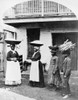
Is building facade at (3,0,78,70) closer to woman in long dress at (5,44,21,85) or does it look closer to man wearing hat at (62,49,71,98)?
woman in long dress at (5,44,21,85)

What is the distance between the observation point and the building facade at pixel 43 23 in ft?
34.9

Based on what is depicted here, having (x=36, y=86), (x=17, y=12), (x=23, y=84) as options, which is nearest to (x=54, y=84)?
(x=36, y=86)

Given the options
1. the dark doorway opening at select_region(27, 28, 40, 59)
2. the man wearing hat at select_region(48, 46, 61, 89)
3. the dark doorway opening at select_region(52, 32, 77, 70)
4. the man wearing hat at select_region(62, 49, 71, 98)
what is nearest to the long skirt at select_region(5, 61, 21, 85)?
the man wearing hat at select_region(48, 46, 61, 89)

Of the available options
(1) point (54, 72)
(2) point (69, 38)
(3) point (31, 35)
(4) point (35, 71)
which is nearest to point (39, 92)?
(1) point (54, 72)

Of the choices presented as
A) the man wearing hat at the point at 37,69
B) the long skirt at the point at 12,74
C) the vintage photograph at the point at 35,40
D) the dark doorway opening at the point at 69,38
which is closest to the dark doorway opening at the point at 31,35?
the vintage photograph at the point at 35,40

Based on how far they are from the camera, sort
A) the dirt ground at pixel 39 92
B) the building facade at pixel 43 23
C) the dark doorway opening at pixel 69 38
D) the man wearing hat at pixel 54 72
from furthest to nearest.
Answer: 1. the dark doorway opening at pixel 69 38
2. the building facade at pixel 43 23
3. the man wearing hat at pixel 54 72
4. the dirt ground at pixel 39 92

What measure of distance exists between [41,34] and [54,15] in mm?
1463

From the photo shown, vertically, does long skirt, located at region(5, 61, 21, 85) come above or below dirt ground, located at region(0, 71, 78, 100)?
above

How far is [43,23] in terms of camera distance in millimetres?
11391

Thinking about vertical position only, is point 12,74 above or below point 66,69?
below

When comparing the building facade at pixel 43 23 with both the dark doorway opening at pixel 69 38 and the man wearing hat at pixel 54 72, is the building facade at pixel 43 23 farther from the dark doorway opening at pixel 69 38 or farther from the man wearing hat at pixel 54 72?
the man wearing hat at pixel 54 72

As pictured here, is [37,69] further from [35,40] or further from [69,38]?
[69,38]

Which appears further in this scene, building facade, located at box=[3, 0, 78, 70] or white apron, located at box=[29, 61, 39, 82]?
building facade, located at box=[3, 0, 78, 70]

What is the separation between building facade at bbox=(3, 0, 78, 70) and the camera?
419 inches
